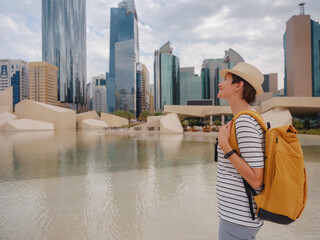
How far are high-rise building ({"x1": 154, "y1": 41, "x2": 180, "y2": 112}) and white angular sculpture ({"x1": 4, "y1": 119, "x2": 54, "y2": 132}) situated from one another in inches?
2583

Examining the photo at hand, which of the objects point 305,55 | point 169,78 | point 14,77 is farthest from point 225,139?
point 14,77

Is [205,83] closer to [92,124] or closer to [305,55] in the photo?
[305,55]

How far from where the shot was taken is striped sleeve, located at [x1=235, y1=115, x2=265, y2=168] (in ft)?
3.62

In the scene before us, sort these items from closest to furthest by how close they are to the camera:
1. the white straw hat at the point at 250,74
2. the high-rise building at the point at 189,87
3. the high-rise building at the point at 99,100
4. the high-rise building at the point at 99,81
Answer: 1. the white straw hat at the point at 250,74
2. the high-rise building at the point at 189,87
3. the high-rise building at the point at 99,100
4. the high-rise building at the point at 99,81

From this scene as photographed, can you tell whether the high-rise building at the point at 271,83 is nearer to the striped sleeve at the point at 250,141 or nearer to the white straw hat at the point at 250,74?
the white straw hat at the point at 250,74

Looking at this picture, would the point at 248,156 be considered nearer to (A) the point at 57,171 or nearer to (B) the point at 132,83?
(A) the point at 57,171

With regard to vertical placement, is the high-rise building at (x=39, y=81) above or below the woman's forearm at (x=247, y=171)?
above

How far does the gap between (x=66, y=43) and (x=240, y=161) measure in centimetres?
12282

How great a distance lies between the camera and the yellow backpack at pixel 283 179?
1039 millimetres

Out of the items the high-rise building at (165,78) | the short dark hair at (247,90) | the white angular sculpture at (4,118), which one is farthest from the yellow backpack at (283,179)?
the high-rise building at (165,78)

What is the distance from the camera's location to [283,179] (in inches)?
40.8

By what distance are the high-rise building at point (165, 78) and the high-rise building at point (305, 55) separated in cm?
5397

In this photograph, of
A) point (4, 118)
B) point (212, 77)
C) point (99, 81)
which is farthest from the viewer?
point (99, 81)

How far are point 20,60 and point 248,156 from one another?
414 ft
